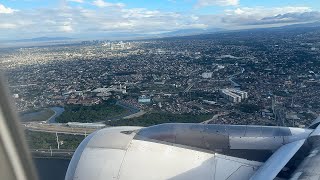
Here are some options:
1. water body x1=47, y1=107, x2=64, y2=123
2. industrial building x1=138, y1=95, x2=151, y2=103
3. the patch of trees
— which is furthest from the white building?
water body x1=47, y1=107, x2=64, y2=123

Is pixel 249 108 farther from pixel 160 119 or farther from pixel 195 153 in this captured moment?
pixel 195 153

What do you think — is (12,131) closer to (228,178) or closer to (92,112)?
(228,178)

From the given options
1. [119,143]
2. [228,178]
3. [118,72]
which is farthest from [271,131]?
[118,72]

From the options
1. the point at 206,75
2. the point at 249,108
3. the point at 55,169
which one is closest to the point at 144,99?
the point at 249,108

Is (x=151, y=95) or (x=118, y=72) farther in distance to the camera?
(x=118, y=72)

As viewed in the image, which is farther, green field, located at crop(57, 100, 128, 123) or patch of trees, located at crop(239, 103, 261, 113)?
green field, located at crop(57, 100, 128, 123)

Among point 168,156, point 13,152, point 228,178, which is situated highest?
point 13,152

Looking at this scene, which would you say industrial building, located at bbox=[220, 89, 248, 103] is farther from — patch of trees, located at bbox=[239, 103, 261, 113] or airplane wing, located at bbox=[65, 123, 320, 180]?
airplane wing, located at bbox=[65, 123, 320, 180]
